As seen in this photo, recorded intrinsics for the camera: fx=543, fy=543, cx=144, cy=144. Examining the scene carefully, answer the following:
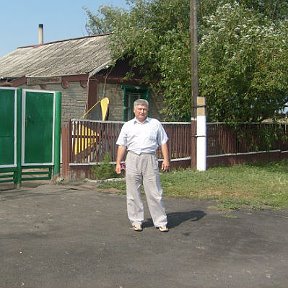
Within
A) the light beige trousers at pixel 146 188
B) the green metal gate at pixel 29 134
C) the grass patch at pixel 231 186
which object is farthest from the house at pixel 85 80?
the light beige trousers at pixel 146 188

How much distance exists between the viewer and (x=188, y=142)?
14859mm

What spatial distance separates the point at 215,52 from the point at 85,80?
4418mm

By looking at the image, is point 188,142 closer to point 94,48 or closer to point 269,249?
point 94,48

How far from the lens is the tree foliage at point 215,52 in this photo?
46.7 ft

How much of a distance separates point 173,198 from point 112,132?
122 inches

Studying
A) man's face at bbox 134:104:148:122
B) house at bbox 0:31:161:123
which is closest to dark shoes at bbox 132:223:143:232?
man's face at bbox 134:104:148:122

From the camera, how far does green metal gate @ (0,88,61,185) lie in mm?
10555

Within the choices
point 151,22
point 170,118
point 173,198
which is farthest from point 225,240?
point 151,22

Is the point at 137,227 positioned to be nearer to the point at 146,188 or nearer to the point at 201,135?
the point at 146,188

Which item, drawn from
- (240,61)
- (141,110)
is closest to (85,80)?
(240,61)

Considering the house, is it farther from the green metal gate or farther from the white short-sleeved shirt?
the white short-sleeved shirt

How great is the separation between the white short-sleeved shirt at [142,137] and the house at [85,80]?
382 inches

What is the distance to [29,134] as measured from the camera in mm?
10984

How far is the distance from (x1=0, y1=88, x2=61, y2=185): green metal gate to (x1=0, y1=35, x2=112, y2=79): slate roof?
5723 mm
